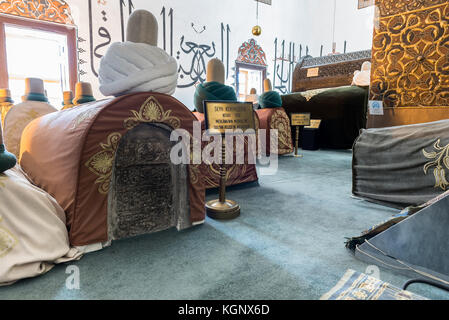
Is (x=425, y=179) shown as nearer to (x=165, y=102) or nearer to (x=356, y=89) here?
(x=165, y=102)

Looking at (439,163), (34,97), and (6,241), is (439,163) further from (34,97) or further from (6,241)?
(34,97)

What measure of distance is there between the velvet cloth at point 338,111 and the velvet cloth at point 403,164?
9.53 feet

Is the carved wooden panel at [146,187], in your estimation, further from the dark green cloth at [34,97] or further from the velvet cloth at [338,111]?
the velvet cloth at [338,111]

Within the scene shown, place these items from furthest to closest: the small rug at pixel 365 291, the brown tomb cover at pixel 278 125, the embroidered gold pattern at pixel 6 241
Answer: the brown tomb cover at pixel 278 125, the embroidered gold pattern at pixel 6 241, the small rug at pixel 365 291

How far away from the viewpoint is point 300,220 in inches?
66.1

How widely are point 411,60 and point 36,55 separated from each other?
542 cm

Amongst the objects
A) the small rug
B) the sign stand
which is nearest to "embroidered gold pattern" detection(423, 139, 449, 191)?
the small rug

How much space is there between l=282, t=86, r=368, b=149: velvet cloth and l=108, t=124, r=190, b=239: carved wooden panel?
409 centimetres

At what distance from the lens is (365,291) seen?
0.94 metres

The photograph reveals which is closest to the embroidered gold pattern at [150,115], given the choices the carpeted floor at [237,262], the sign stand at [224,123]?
the sign stand at [224,123]

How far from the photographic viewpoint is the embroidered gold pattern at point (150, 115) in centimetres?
127

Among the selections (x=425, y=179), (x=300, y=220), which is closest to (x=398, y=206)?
(x=425, y=179)

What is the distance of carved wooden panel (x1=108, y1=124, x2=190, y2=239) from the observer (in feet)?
4.44

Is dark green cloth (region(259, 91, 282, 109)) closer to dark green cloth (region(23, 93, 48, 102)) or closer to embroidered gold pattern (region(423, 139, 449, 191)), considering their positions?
embroidered gold pattern (region(423, 139, 449, 191))
